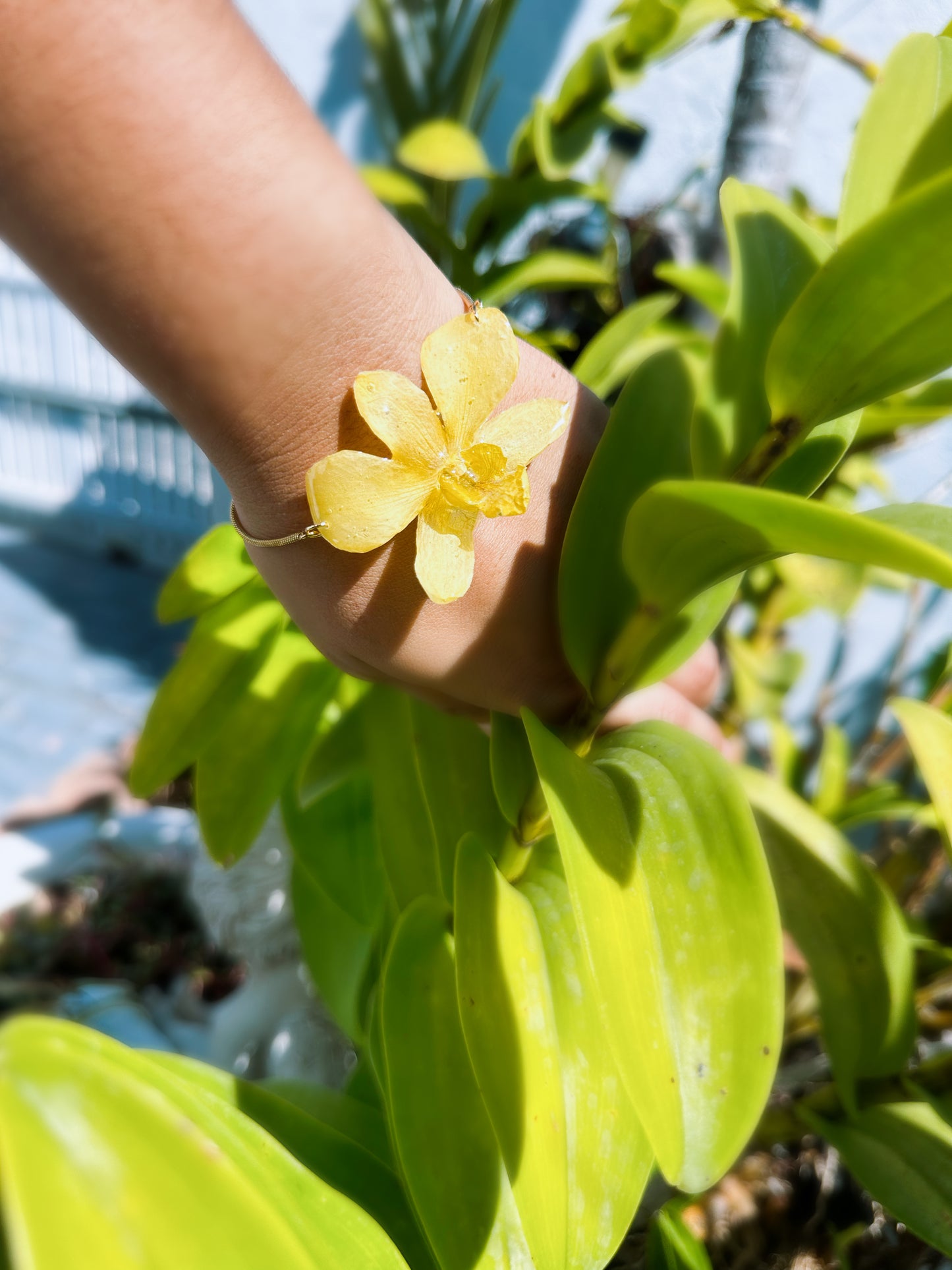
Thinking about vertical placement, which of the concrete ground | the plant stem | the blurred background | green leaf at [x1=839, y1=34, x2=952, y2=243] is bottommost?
the concrete ground

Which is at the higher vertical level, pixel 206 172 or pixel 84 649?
pixel 206 172

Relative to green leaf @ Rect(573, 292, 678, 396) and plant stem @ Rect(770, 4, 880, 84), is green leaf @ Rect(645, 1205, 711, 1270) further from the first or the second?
plant stem @ Rect(770, 4, 880, 84)

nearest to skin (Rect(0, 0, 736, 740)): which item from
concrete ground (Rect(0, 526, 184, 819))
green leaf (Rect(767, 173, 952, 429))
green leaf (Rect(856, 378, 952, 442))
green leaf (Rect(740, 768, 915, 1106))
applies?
green leaf (Rect(767, 173, 952, 429))

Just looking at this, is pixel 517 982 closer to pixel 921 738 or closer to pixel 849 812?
pixel 921 738

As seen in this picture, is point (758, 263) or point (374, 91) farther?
point (374, 91)

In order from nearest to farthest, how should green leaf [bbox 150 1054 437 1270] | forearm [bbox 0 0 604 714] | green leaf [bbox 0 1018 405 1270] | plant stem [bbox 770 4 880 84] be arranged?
green leaf [bbox 0 1018 405 1270] < forearm [bbox 0 0 604 714] < green leaf [bbox 150 1054 437 1270] < plant stem [bbox 770 4 880 84]

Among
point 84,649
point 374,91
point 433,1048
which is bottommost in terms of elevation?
point 84,649

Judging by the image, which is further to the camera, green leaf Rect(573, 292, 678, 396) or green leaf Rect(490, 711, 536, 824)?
green leaf Rect(573, 292, 678, 396)

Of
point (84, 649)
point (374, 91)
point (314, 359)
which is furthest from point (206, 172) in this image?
point (84, 649)
